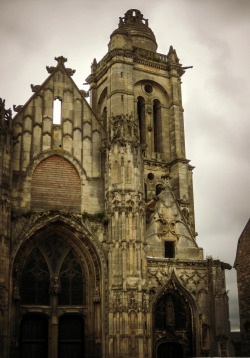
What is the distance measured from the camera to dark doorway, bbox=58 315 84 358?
2645cm

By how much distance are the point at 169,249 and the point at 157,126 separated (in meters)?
18.2

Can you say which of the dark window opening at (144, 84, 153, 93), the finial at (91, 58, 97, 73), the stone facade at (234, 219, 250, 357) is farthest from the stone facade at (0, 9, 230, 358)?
the finial at (91, 58, 97, 73)

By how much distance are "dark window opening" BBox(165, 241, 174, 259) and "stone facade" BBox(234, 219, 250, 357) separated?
5.30m

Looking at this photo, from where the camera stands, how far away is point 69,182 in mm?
28469

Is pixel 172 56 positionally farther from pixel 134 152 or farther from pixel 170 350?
pixel 170 350

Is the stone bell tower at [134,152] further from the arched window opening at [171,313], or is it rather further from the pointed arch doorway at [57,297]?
the arched window opening at [171,313]

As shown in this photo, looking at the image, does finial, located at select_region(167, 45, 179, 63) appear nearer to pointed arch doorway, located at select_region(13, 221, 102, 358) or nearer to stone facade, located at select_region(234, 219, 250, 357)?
stone facade, located at select_region(234, 219, 250, 357)

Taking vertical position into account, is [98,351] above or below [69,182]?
below

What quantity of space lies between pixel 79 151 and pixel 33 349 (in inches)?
397

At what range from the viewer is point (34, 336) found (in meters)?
26.2

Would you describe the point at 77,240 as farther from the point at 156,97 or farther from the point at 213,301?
the point at 156,97

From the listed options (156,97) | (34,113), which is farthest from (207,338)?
(156,97)

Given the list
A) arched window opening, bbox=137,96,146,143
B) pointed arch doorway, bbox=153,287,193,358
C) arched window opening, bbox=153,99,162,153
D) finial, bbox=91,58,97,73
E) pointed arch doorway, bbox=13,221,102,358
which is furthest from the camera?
finial, bbox=91,58,97,73

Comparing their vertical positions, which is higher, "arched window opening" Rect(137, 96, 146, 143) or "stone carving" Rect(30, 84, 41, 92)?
"arched window opening" Rect(137, 96, 146, 143)
